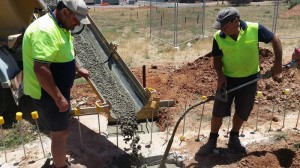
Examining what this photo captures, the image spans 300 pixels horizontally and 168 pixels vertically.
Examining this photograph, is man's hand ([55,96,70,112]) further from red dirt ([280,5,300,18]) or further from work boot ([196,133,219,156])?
red dirt ([280,5,300,18])

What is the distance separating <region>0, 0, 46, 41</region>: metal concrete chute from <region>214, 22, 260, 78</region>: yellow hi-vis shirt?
361 centimetres

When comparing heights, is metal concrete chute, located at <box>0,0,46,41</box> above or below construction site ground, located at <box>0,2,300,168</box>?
above

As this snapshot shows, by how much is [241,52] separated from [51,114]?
2.30 metres

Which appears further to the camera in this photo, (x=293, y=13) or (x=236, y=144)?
(x=293, y=13)

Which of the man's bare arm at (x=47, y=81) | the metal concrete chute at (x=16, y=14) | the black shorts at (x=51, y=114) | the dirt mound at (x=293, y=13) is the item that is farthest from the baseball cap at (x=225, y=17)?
the dirt mound at (x=293, y=13)

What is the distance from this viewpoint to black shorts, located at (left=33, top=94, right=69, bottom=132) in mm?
3438

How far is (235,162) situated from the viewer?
4.26 meters

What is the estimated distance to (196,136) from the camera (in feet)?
16.5

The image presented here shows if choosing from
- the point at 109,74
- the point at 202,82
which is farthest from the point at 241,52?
the point at 202,82

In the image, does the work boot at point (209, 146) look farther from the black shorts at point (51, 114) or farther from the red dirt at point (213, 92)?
the black shorts at point (51, 114)

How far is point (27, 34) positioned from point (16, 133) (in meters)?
2.53

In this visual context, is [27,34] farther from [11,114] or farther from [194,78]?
[194,78]

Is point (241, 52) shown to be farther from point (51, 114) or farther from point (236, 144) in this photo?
point (51, 114)

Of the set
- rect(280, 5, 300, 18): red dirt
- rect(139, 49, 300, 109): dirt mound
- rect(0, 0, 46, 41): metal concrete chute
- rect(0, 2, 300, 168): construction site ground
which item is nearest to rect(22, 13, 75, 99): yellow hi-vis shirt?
rect(0, 2, 300, 168): construction site ground
